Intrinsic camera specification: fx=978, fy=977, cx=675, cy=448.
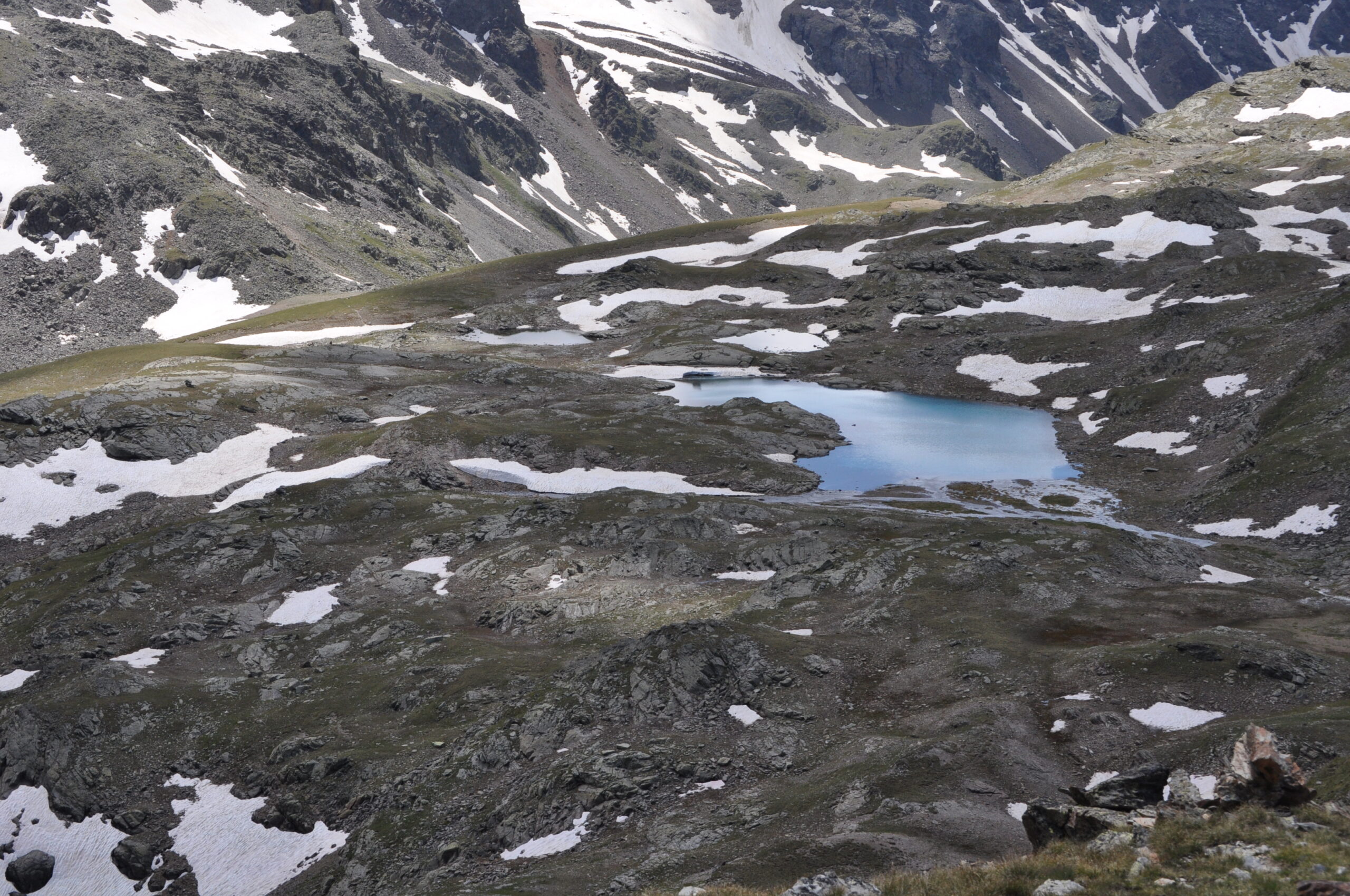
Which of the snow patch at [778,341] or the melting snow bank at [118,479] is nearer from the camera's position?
the melting snow bank at [118,479]

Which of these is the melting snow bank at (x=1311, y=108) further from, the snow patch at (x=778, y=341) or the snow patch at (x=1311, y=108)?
the snow patch at (x=778, y=341)

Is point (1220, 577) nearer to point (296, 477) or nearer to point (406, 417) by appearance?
point (296, 477)

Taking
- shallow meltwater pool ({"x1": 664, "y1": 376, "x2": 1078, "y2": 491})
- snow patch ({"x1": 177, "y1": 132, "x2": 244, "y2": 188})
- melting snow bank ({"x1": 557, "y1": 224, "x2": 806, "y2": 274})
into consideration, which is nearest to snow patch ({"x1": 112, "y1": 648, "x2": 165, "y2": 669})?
shallow meltwater pool ({"x1": 664, "y1": 376, "x2": 1078, "y2": 491})

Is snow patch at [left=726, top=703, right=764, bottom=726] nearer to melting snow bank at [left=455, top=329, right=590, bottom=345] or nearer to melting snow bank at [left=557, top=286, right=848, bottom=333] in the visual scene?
melting snow bank at [left=455, top=329, right=590, bottom=345]

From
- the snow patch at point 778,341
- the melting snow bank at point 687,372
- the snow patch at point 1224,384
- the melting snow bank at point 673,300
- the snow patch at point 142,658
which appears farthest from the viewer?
the melting snow bank at point 673,300

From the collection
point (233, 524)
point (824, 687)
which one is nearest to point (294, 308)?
point (233, 524)

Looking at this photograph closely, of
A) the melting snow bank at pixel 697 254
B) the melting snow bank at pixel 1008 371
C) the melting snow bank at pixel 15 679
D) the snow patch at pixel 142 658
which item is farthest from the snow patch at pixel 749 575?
the melting snow bank at pixel 697 254

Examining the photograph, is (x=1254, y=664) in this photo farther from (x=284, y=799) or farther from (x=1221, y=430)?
(x=1221, y=430)

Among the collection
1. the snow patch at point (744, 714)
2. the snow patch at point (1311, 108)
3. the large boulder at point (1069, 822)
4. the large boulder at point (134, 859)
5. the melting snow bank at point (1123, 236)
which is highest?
the snow patch at point (1311, 108)
